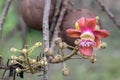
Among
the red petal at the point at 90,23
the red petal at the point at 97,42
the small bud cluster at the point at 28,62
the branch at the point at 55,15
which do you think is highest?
the branch at the point at 55,15

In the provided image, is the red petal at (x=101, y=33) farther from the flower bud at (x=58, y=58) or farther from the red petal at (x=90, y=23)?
the flower bud at (x=58, y=58)

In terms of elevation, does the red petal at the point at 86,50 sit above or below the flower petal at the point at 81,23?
below

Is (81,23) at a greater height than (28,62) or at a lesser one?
greater

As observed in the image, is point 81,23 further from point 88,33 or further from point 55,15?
point 55,15

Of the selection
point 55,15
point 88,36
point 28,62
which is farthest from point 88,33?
point 55,15

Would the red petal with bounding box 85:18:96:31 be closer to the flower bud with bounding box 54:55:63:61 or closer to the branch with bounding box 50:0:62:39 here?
the flower bud with bounding box 54:55:63:61

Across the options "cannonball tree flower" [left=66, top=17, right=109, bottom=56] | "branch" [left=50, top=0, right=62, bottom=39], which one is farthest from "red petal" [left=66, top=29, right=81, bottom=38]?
"branch" [left=50, top=0, right=62, bottom=39]

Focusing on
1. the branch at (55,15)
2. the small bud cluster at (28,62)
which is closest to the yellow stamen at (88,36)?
the small bud cluster at (28,62)

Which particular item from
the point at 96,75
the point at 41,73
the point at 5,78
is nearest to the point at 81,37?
the point at 41,73

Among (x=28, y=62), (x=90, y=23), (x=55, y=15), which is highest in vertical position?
(x=55, y=15)

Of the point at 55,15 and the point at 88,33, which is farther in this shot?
the point at 55,15

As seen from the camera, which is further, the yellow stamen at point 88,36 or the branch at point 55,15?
the branch at point 55,15

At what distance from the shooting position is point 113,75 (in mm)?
3850

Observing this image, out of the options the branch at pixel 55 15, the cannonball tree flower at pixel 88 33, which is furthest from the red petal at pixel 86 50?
the branch at pixel 55 15
